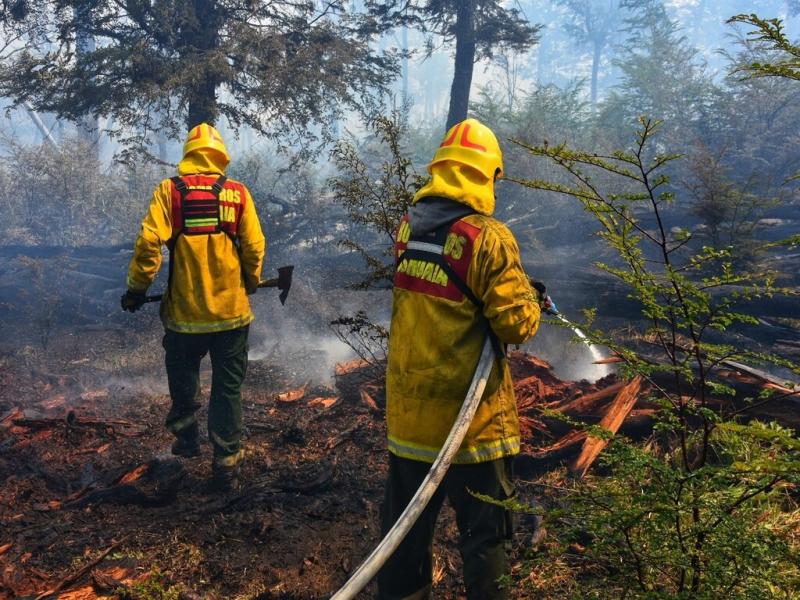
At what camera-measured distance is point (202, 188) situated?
409 centimetres

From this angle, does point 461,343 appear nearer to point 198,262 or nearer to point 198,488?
point 198,262

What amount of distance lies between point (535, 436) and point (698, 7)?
138 m

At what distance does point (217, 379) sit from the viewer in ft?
14.3

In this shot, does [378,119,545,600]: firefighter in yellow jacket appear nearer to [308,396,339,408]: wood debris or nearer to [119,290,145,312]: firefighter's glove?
[119,290,145,312]: firefighter's glove

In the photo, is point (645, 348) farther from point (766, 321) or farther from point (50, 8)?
point (50, 8)

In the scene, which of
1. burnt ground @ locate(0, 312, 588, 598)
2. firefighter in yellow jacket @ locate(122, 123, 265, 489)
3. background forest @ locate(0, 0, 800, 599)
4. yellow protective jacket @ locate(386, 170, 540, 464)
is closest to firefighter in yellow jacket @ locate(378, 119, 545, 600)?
yellow protective jacket @ locate(386, 170, 540, 464)

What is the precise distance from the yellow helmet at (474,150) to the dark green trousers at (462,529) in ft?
4.59

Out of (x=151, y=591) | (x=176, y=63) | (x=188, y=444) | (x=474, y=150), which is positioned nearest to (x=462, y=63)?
(x=176, y=63)

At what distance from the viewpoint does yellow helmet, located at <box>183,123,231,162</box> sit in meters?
4.16

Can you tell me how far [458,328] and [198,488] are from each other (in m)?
2.98

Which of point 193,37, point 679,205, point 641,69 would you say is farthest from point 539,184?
point 641,69

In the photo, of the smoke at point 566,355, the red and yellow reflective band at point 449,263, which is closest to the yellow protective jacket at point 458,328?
the red and yellow reflective band at point 449,263

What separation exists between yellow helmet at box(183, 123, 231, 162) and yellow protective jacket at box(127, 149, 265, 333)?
0.05 meters

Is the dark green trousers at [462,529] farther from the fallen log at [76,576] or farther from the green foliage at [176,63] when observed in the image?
the green foliage at [176,63]
